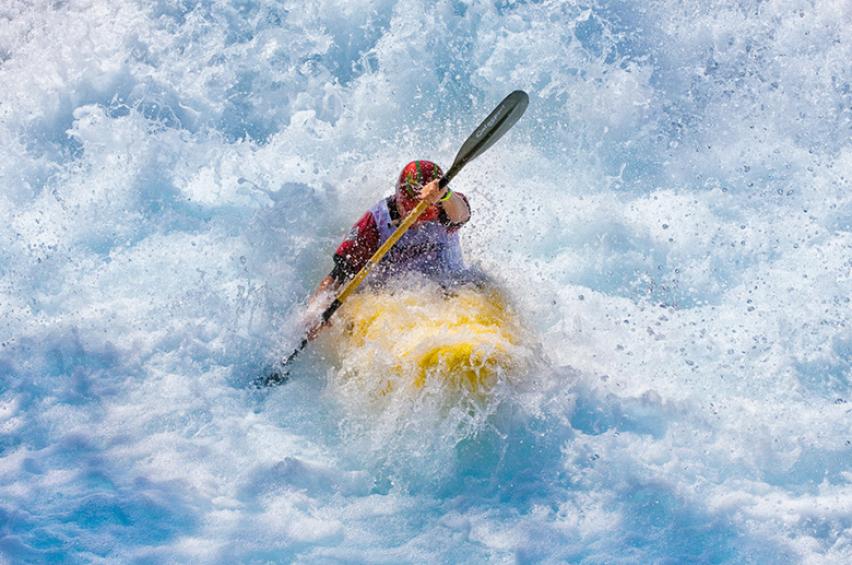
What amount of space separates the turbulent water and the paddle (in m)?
0.11

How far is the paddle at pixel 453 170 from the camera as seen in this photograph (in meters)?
4.02

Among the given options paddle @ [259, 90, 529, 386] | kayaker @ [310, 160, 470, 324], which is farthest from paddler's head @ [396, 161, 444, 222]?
paddle @ [259, 90, 529, 386]

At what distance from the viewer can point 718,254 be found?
5.39 m

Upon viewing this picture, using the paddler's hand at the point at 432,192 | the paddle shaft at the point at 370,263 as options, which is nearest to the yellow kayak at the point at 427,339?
the paddle shaft at the point at 370,263

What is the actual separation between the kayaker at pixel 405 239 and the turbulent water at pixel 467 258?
46cm

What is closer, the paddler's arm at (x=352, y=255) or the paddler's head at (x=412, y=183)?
the paddler's head at (x=412, y=183)

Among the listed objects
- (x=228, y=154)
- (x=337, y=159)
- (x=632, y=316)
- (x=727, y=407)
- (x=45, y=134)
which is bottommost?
(x=727, y=407)

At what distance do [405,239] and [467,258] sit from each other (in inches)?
31.1

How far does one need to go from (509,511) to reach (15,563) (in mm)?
2021

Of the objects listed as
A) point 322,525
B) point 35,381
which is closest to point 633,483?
point 322,525

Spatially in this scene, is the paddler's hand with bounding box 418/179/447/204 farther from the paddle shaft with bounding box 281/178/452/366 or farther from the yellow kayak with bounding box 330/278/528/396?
the yellow kayak with bounding box 330/278/528/396

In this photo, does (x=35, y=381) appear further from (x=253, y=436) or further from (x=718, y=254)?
(x=718, y=254)

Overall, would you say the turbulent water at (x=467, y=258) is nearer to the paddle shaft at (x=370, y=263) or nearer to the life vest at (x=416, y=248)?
the paddle shaft at (x=370, y=263)

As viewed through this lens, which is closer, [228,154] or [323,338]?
[323,338]
